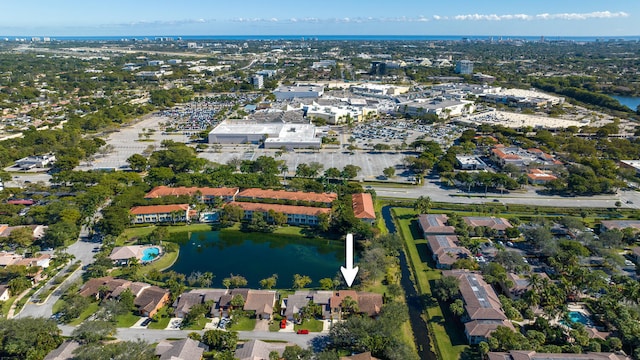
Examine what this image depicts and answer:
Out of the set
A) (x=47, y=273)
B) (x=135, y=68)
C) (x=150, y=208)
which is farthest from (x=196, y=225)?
(x=135, y=68)

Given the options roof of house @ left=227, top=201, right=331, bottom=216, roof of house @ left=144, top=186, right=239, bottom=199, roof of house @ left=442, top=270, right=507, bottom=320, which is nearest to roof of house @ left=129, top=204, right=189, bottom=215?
roof of house @ left=144, top=186, right=239, bottom=199

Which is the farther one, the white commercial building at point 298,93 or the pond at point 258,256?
the white commercial building at point 298,93

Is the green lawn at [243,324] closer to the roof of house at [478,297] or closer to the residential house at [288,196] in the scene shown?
the roof of house at [478,297]

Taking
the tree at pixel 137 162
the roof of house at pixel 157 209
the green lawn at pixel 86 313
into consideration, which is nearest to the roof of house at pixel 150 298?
the green lawn at pixel 86 313

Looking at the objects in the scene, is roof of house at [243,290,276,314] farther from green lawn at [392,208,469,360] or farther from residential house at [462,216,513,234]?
residential house at [462,216,513,234]

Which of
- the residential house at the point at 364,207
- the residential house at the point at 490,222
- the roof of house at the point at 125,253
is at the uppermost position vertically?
the residential house at the point at 364,207

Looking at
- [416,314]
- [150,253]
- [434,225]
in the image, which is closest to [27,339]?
[150,253]

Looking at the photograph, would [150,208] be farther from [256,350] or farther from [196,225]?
[256,350]
